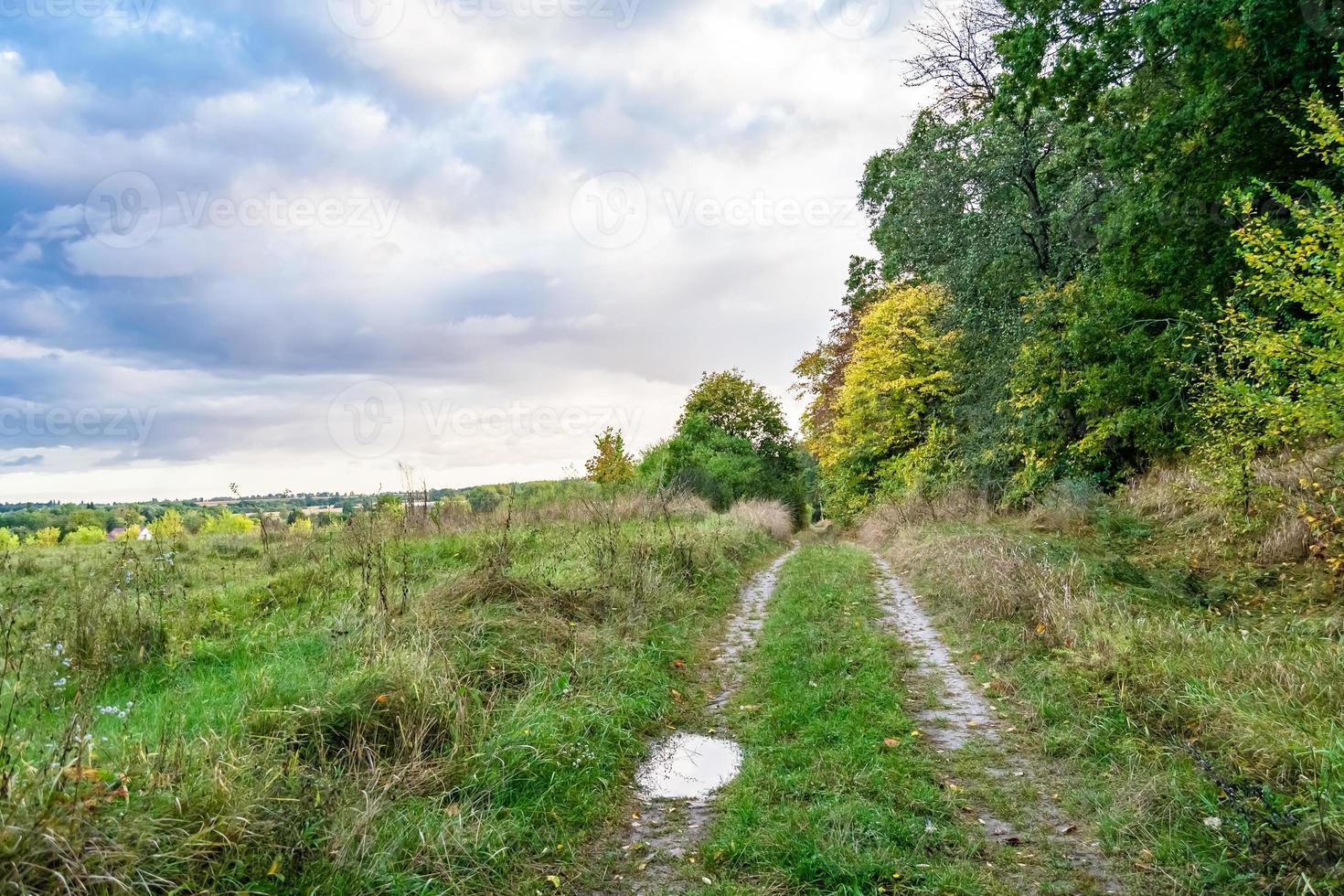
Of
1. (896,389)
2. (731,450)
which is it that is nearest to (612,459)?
(731,450)

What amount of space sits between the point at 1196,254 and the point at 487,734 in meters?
13.3

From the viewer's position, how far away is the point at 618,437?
120 feet

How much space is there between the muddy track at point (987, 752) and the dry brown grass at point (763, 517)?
42.0 feet

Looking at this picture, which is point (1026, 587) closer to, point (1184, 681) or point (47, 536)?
point (1184, 681)

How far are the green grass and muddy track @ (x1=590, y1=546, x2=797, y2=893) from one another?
0.48 ft

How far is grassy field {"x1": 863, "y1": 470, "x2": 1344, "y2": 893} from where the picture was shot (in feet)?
11.2

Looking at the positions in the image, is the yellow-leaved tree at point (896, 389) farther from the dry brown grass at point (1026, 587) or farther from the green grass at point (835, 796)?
the green grass at point (835, 796)

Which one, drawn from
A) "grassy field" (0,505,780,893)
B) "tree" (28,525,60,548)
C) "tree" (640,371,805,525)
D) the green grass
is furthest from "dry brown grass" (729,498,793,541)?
"tree" (28,525,60,548)

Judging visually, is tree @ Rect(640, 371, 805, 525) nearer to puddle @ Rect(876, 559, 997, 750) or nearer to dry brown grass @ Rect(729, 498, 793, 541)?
dry brown grass @ Rect(729, 498, 793, 541)

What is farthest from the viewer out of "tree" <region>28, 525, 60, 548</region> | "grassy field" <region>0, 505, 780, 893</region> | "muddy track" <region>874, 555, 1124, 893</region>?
"tree" <region>28, 525, 60, 548</region>

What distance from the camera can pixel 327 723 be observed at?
13.5 feet

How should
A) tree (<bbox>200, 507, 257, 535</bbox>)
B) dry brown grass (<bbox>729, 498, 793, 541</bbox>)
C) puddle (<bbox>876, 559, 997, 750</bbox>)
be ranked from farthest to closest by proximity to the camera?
dry brown grass (<bbox>729, 498, 793, 541</bbox>) < tree (<bbox>200, 507, 257, 535</bbox>) < puddle (<bbox>876, 559, 997, 750</bbox>)

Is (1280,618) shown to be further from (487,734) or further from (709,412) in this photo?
(709,412)

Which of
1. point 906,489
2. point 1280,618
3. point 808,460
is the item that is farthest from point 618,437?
point 1280,618
